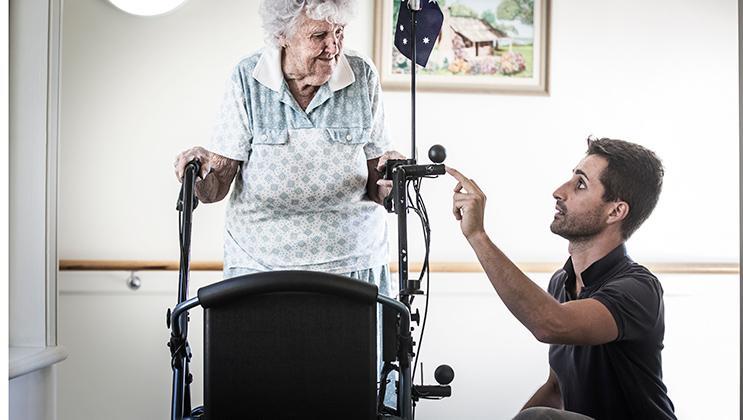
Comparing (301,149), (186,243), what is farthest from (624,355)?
(186,243)

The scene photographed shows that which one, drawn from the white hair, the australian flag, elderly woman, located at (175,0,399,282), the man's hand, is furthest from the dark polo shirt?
the white hair

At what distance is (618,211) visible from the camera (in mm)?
1910

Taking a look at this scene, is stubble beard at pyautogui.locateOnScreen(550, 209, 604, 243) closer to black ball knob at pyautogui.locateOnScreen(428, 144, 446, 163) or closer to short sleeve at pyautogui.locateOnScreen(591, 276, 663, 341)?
short sleeve at pyautogui.locateOnScreen(591, 276, 663, 341)

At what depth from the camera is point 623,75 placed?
2959 millimetres

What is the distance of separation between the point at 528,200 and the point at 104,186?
51.7 inches

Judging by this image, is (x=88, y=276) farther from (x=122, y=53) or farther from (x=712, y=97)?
(x=712, y=97)

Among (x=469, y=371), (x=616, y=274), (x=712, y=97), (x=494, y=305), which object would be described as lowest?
(x=469, y=371)

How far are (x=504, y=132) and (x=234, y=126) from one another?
1189 mm

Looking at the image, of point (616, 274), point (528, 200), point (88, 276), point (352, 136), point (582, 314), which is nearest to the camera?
point (582, 314)

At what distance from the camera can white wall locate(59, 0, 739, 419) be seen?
2.76 m

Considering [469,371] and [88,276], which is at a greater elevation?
[88,276]

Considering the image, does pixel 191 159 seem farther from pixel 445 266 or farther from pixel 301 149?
pixel 445 266

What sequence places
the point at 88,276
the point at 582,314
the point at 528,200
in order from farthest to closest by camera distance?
1. the point at 528,200
2. the point at 88,276
3. the point at 582,314

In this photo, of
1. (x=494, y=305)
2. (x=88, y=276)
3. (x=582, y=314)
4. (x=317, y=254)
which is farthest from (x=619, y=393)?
(x=88, y=276)
